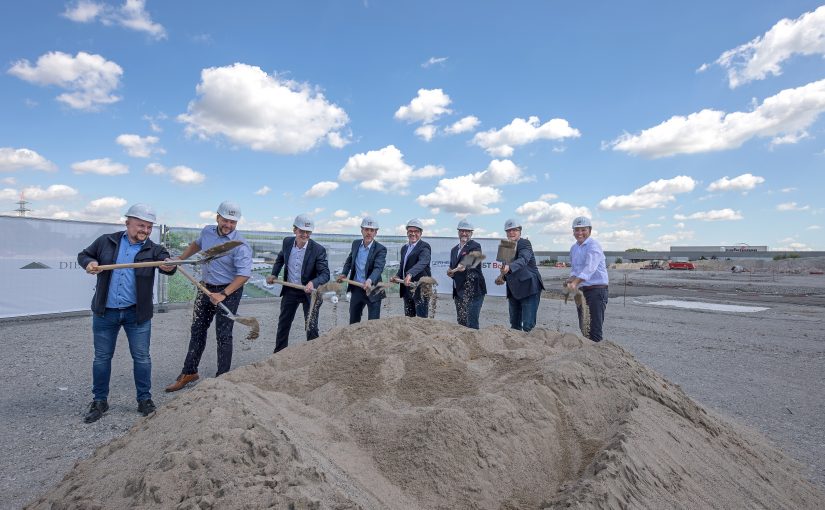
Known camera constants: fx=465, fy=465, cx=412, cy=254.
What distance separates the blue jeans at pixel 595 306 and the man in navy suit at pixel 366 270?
8.16ft

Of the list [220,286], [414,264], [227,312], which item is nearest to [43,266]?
[220,286]

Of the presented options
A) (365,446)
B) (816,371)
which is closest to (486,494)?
(365,446)

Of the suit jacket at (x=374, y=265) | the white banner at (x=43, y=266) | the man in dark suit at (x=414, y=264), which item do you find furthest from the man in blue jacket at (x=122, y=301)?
the white banner at (x=43, y=266)

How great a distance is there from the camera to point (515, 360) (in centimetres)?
382

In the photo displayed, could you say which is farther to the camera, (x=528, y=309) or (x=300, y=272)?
(x=528, y=309)

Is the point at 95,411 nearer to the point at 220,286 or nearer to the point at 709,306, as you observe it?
the point at 220,286

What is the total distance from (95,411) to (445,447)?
3.45m

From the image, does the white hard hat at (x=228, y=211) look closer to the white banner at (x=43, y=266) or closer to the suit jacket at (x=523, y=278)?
the suit jacket at (x=523, y=278)

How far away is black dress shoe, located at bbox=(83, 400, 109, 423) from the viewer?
4.08 m

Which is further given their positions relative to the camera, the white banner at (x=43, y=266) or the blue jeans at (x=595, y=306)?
the white banner at (x=43, y=266)

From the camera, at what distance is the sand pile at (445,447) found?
2.06 meters

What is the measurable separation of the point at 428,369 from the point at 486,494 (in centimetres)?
139

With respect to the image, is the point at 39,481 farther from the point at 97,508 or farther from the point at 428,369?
the point at 428,369

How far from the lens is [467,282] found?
→ 618 centimetres
